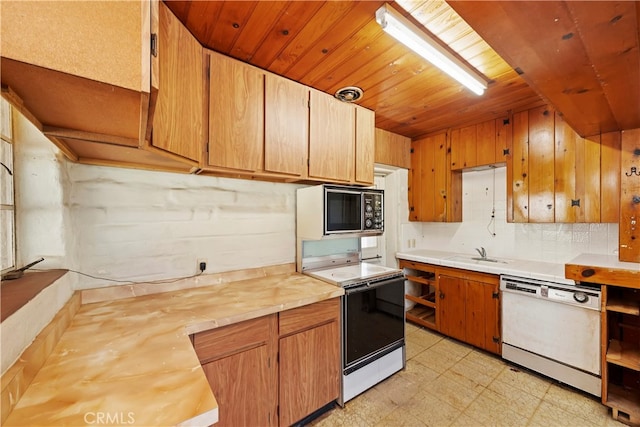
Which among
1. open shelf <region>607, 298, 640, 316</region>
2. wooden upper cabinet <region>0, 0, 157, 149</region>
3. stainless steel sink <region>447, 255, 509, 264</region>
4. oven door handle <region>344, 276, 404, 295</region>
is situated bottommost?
open shelf <region>607, 298, 640, 316</region>

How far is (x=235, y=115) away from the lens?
165 cm

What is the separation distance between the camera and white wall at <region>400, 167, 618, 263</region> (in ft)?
7.77

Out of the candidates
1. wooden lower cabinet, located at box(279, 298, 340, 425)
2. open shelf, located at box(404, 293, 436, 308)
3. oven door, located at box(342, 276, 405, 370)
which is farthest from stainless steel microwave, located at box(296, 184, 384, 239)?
open shelf, located at box(404, 293, 436, 308)

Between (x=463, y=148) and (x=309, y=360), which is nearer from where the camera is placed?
(x=309, y=360)

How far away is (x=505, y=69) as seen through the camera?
1766 millimetres

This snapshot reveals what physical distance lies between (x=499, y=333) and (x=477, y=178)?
5.64 feet

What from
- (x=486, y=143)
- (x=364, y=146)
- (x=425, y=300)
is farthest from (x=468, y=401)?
(x=486, y=143)

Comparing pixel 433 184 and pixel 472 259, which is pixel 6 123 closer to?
pixel 433 184

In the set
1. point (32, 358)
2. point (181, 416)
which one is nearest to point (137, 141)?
point (32, 358)

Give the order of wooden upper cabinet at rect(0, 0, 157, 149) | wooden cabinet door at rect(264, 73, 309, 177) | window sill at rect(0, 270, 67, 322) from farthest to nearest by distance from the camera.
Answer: wooden cabinet door at rect(264, 73, 309, 177), window sill at rect(0, 270, 67, 322), wooden upper cabinet at rect(0, 0, 157, 149)

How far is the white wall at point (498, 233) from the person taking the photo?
2.37m

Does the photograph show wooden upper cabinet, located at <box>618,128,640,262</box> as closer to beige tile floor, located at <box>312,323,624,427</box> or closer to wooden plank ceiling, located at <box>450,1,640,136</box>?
wooden plank ceiling, located at <box>450,1,640,136</box>

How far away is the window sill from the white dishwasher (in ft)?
9.92

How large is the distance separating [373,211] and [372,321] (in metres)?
0.90
